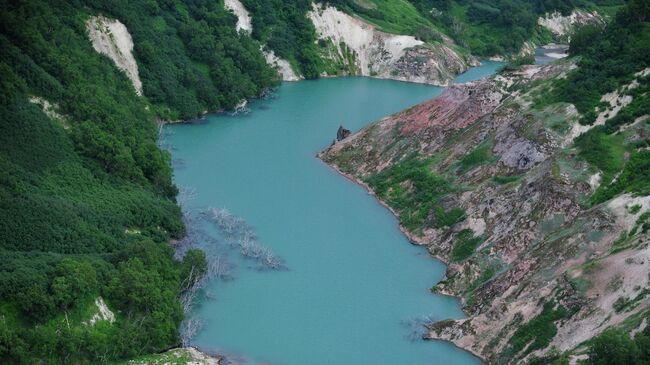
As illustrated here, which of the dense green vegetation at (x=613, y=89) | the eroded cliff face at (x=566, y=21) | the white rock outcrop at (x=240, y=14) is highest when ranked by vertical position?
the dense green vegetation at (x=613, y=89)

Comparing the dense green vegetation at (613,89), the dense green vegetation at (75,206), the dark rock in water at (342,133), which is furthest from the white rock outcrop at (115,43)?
the dense green vegetation at (613,89)

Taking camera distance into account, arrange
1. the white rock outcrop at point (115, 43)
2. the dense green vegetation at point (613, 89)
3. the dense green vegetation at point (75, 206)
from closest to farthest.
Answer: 1. the dense green vegetation at point (75, 206)
2. the dense green vegetation at point (613, 89)
3. the white rock outcrop at point (115, 43)

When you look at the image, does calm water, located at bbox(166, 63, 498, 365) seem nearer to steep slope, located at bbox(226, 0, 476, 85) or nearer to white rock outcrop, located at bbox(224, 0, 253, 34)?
white rock outcrop, located at bbox(224, 0, 253, 34)

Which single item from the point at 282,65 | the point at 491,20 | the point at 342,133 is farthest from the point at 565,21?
the point at 342,133

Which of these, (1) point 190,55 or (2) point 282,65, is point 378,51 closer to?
(2) point 282,65

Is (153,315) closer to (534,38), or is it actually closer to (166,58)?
(166,58)

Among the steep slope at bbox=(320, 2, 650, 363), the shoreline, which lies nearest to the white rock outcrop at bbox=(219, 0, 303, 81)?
the shoreline

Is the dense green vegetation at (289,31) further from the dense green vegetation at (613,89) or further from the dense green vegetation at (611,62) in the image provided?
the dense green vegetation at (611,62)
